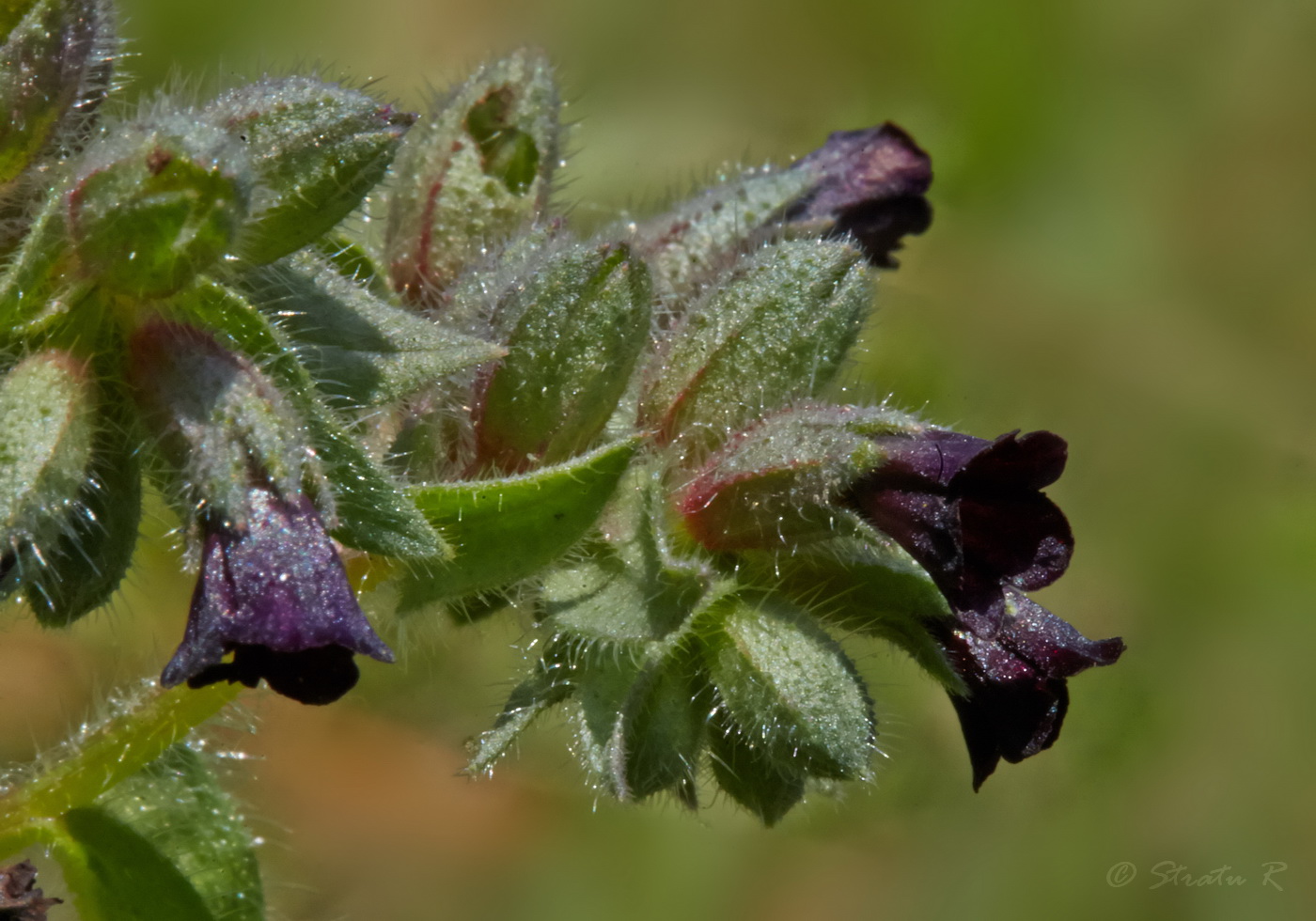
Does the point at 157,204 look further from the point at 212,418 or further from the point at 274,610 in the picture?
the point at 274,610

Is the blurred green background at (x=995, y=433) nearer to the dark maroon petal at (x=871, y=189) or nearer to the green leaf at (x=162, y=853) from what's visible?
the dark maroon petal at (x=871, y=189)

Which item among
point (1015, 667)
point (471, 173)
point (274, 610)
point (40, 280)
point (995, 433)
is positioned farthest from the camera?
point (995, 433)

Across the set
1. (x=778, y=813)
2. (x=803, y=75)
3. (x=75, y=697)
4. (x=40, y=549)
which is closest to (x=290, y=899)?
(x=75, y=697)

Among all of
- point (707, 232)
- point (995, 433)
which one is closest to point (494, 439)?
point (707, 232)

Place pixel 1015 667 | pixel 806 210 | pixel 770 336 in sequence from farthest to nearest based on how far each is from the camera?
pixel 806 210
pixel 770 336
pixel 1015 667

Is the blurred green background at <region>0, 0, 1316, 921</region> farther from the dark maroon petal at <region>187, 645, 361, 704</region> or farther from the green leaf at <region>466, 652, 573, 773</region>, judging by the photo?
the dark maroon petal at <region>187, 645, 361, 704</region>

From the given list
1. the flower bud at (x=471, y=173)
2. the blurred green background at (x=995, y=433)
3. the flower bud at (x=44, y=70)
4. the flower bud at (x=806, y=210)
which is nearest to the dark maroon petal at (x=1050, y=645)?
the flower bud at (x=806, y=210)
